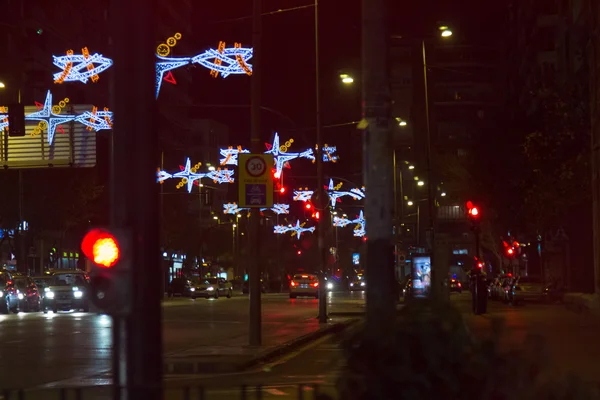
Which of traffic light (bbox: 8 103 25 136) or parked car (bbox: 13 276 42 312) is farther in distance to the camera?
parked car (bbox: 13 276 42 312)

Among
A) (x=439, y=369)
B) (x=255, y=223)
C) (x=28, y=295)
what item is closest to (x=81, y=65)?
(x=255, y=223)

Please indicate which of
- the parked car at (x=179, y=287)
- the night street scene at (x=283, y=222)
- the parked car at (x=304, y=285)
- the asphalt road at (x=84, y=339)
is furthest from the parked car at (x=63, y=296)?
the parked car at (x=179, y=287)

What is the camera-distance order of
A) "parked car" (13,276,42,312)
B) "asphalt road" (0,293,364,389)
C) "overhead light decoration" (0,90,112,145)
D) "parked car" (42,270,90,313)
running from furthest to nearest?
"parked car" (13,276,42,312) → "parked car" (42,270,90,313) → "overhead light decoration" (0,90,112,145) → "asphalt road" (0,293,364,389)

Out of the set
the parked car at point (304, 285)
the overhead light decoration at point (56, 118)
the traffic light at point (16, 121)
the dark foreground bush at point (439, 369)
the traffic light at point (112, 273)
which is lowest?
the parked car at point (304, 285)

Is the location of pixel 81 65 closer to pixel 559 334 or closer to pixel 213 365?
pixel 213 365

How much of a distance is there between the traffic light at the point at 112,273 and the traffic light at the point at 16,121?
2314 cm

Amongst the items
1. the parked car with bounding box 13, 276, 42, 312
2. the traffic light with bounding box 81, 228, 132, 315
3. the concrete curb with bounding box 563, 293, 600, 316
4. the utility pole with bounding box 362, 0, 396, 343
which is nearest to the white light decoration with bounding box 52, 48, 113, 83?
the parked car with bounding box 13, 276, 42, 312

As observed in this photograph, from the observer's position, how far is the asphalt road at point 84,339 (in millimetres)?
16589

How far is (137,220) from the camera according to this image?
666 centimetres

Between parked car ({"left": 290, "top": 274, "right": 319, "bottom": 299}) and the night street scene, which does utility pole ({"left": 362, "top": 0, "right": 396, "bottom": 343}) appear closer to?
the night street scene

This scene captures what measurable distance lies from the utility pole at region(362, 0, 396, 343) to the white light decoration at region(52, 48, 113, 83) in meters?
20.1

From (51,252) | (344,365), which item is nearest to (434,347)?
(344,365)

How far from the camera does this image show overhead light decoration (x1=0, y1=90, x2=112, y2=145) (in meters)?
32.5

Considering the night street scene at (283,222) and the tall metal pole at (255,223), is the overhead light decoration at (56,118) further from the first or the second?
A: the tall metal pole at (255,223)
